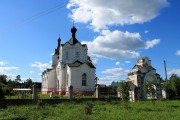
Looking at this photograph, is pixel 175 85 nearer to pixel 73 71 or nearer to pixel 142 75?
pixel 142 75

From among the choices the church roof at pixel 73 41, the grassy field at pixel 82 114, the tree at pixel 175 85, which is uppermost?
the church roof at pixel 73 41

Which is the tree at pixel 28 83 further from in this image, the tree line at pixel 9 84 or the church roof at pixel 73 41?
the church roof at pixel 73 41

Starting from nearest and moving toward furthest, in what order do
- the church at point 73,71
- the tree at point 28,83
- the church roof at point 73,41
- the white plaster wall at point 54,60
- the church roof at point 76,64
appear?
1. the church at point 73,71
2. the church roof at point 76,64
3. the church roof at point 73,41
4. the white plaster wall at point 54,60
5. the tree at point 28,83

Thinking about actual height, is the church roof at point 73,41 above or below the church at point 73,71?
above

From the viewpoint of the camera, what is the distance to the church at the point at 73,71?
38500 millimetres

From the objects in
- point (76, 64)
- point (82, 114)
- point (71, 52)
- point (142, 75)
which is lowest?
point (82, 114)

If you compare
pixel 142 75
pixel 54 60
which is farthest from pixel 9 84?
pixel 142 75

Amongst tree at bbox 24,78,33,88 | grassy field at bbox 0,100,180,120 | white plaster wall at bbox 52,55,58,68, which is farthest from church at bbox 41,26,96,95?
tree at bbox 24,78,33,88

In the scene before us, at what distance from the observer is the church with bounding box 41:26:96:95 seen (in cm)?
3850

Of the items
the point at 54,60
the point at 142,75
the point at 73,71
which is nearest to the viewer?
the point at 142,75

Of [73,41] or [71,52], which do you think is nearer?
[71,52]

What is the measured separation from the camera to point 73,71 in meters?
38.6

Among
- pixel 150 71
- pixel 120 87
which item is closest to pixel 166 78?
pixel 150 71

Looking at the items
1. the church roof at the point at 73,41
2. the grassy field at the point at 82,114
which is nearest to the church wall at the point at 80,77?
the church roof at the point at 73,41
